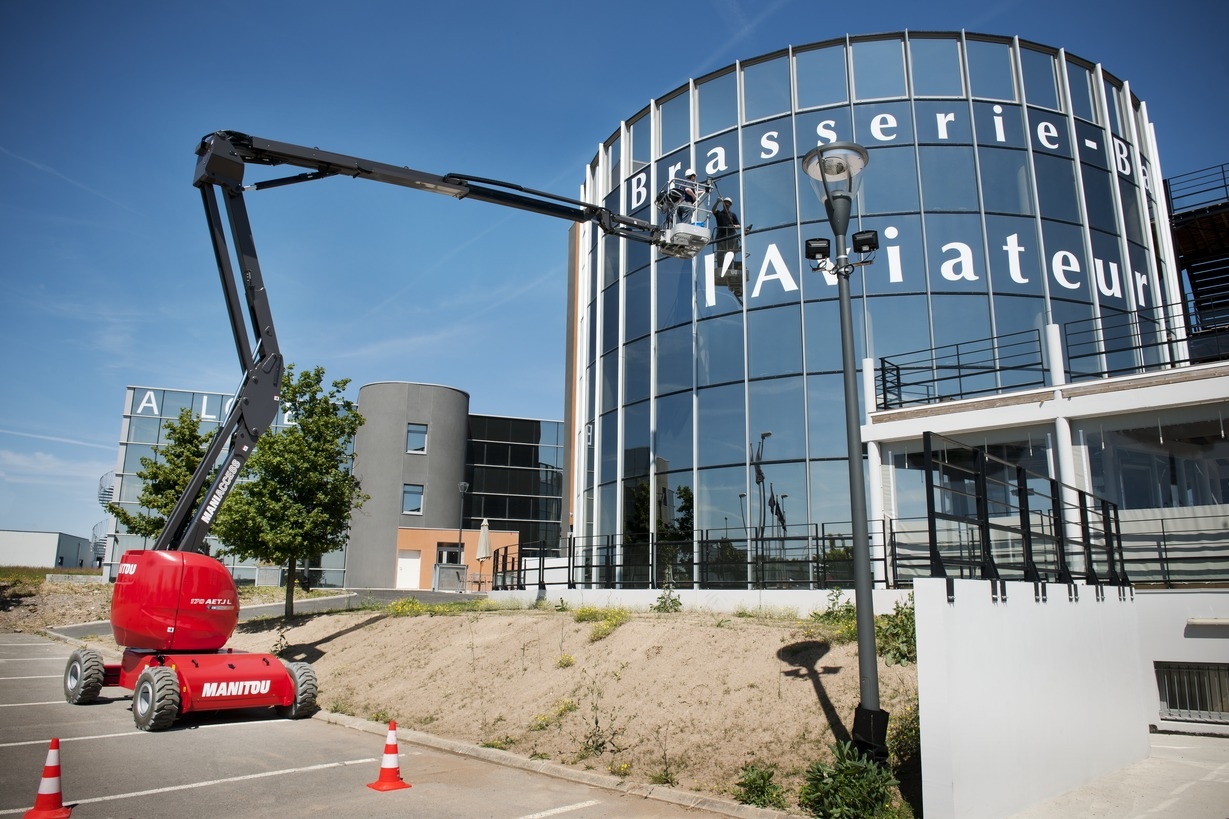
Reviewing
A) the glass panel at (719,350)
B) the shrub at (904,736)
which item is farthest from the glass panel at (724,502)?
the shrub at (904,736)

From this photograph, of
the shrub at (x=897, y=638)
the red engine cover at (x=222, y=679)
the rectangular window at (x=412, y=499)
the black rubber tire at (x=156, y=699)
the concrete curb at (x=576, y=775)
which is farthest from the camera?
the rectangular window at (x=412, y=499)

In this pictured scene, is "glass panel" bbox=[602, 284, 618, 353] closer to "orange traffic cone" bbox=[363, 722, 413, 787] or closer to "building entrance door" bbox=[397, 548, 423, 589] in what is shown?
"orange traffic cone" bbox=[363, 722, 413, 787]

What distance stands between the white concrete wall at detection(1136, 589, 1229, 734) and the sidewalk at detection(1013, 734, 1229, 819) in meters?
1.01

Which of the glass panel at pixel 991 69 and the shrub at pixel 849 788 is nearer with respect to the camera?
the shrub at pixel 849 788

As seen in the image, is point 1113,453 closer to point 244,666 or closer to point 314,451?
point 244,666

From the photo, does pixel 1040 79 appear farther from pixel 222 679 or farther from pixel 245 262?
pixel 222 679

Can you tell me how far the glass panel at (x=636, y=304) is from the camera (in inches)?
969

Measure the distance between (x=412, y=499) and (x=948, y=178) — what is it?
1436 inches

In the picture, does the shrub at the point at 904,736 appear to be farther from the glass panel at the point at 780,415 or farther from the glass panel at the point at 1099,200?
the glass panel at the point at 1099,200

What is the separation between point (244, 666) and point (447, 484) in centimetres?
3919

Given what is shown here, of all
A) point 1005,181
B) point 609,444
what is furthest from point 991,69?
point 609,444

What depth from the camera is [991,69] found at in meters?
22.8

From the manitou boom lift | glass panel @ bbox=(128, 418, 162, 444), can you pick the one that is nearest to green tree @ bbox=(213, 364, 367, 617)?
the manitou boom lift

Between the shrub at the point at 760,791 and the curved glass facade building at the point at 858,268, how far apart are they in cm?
1171
